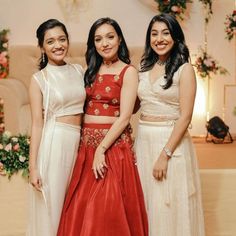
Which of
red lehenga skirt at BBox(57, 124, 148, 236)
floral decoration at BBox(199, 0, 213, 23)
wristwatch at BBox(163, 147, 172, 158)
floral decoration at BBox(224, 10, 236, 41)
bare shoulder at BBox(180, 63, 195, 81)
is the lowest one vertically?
red lehenga skirt at BBox(57, 124, 148, 236)

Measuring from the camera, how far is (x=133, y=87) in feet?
7.03

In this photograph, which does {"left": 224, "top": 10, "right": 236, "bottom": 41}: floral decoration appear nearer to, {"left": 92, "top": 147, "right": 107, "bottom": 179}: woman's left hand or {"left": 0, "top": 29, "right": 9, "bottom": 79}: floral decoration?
{"left": 0, "top": 29, "right": 9, "bottom": 79}: floral decoration

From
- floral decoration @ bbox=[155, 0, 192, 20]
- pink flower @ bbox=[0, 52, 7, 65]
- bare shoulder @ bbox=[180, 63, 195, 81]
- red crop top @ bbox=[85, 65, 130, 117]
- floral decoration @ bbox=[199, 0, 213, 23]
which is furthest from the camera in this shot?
floral decoration @ bbox=[199, 0, 213, 23]

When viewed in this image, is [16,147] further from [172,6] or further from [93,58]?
[172,6]

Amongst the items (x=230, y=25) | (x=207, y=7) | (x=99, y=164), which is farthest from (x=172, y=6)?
(x=99, y=164)

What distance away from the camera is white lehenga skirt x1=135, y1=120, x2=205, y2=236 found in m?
2.12

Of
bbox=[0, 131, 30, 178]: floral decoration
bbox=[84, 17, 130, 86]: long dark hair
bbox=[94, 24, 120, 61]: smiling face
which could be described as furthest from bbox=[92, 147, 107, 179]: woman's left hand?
bbox=[0, 131, 30, 178]: floral decoration

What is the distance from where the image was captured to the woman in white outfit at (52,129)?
7.02ft

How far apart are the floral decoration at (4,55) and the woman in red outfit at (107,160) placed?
2.97 meters

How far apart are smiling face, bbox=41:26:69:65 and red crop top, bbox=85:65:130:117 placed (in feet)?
0.73

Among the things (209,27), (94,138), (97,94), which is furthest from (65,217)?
(209,27)

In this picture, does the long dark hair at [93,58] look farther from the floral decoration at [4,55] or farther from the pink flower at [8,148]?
the floral decoration at [4,55]

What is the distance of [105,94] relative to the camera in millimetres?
2170

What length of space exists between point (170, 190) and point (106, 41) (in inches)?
31.7
